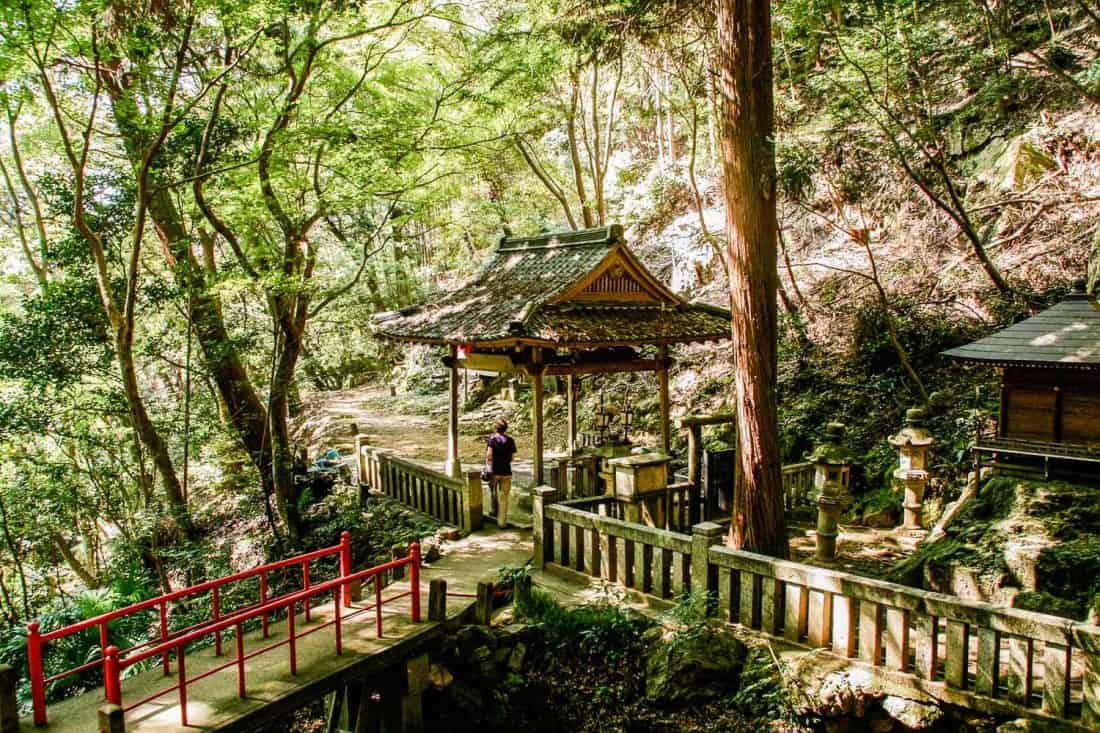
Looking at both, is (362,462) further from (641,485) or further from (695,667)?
(695,667)

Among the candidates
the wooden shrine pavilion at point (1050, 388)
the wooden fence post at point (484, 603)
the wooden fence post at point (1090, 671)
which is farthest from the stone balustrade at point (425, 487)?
the wooden fence post at point (1090, 671)

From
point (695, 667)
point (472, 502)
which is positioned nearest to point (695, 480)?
point (472, 502)

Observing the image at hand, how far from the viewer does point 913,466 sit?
9.77 metres

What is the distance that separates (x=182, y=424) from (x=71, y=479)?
7.48 ft

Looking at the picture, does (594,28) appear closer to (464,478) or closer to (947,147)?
(464,478)

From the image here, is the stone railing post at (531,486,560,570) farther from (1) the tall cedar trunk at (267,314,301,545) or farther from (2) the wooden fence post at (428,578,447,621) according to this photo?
(1) the tall cedar trunk at (267,314,301,545)

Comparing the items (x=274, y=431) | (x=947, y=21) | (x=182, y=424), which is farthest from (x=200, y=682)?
(x=947, y=21)

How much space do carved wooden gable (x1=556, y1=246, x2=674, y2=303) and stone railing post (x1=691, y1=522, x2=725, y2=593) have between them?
486 cm

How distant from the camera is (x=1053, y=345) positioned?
7.46 meters

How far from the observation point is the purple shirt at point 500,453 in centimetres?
1038

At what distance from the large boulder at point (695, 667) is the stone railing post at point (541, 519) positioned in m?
2.62

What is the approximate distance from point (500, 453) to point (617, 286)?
350 cm

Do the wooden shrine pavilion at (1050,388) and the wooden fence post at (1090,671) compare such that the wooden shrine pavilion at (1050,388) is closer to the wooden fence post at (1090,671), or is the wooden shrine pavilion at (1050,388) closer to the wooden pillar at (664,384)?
the wooden fence post at (1090,671)

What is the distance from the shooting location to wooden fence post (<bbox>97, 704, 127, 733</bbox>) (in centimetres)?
485
